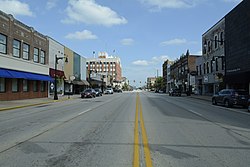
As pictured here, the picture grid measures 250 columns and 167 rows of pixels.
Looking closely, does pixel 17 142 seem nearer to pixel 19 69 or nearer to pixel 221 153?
pixel 221 153

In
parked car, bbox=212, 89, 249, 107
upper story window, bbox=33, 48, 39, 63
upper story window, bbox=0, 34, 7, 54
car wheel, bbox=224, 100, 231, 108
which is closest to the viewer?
parked car, bbox=212, 89, 249, 107

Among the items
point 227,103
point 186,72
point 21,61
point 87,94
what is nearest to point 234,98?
point 227,103

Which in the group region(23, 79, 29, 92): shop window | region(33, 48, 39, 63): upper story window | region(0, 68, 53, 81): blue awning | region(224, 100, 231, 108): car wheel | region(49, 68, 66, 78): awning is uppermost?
region(33, 48, 39, 63): upper story window

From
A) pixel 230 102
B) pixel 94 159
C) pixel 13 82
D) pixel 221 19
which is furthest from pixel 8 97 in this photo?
pixel 221 19

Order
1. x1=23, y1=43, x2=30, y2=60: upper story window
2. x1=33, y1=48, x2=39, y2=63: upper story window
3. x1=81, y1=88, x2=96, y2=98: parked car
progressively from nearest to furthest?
x1=23, y1=43, x2=30, y2=60: upper story window
x1=33, y1=48, x2=39, y2=63: upper story window
x1=81, y1=88, x2=96, y2=98: parked car

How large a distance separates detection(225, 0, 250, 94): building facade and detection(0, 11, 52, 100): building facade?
84.4 feet

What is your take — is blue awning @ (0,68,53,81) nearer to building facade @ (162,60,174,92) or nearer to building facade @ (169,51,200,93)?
building facade @ (169,51,200,93)

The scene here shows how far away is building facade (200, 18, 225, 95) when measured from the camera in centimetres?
4269

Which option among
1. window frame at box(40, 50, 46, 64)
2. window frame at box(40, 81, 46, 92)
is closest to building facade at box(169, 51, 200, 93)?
window frame at box(40, 81, 46, 92)

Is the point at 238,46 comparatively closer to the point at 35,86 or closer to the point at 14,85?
the point at 35,86

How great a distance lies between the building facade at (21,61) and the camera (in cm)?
3016

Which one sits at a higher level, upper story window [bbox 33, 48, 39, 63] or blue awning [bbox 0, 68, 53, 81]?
upper story window [bbox 33, 48, 39, 63]

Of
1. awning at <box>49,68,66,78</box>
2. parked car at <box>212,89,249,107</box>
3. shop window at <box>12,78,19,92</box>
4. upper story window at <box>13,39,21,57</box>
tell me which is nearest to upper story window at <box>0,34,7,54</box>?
upper story window at <box>13,39,21,57</box>

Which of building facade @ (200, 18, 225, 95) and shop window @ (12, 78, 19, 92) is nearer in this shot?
shop window @ (12, 78, 19, 92)
